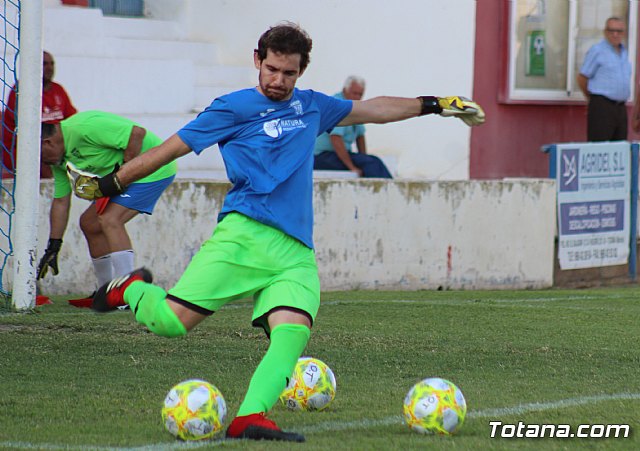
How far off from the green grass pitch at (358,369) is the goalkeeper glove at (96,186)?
1.02 meters

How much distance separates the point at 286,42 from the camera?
5.48 metres

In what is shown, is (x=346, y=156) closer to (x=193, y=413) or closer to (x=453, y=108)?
(x=453, y=108)

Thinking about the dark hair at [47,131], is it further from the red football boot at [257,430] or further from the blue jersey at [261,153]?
the red football boot at [257,430]

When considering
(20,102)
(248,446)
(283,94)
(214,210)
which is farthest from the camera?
(214,210)

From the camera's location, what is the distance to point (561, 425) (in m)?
5.63

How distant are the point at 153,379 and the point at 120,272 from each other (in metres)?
3.20

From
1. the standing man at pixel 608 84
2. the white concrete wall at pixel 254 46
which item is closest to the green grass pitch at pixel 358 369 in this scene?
the white concrete wall at pixel 254 46

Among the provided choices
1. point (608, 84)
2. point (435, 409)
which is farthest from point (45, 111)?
point (608, 84)

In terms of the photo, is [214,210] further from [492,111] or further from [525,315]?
[492,111]

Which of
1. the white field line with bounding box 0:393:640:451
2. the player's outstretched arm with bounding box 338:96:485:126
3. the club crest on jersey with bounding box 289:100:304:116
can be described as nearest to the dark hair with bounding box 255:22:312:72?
the club crest on jersey with bounding box 289:100:304:116

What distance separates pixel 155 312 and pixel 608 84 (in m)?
12.0

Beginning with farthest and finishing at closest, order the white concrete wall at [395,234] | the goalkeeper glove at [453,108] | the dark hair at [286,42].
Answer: the white concrete wall at [395,234]
the goalkeeper glove at [453,108]
the dark hair at [286,42]

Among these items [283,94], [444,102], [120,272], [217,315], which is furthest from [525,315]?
[283,94]

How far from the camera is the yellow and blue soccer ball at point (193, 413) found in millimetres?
5211
